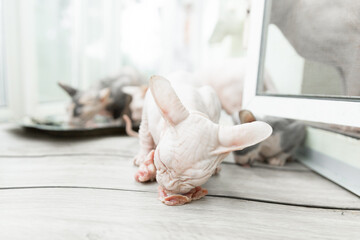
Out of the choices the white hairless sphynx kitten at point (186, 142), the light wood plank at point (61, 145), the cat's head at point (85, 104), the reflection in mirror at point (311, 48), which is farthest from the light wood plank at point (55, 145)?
the reflection in mirror at point (311, 48)

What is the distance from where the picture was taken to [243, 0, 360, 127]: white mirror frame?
31.7 inches

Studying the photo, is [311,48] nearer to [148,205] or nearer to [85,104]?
[148,205]

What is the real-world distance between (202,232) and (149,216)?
137mm

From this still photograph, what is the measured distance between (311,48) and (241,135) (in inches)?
20.4

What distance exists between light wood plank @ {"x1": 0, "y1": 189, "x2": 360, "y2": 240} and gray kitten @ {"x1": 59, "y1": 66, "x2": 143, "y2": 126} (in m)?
1.05

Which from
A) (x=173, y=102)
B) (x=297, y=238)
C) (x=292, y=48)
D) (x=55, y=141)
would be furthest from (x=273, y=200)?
(x=55, y=141)

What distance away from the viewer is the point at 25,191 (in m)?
0.78

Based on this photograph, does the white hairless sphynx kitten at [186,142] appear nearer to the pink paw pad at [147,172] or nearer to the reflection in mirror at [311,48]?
the pink paw pad at [147,172]

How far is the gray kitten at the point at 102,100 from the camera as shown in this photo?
1.78 m

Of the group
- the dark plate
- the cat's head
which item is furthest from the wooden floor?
the cat's head

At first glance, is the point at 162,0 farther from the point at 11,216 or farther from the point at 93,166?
the point at 11,216

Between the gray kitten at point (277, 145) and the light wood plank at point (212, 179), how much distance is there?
0.19 feet

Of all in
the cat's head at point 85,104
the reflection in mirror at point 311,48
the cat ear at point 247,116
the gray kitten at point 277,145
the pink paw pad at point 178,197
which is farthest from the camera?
the cat's head at point 85,104

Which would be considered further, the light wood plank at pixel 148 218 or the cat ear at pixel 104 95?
the cat ear at pixel 104 95
